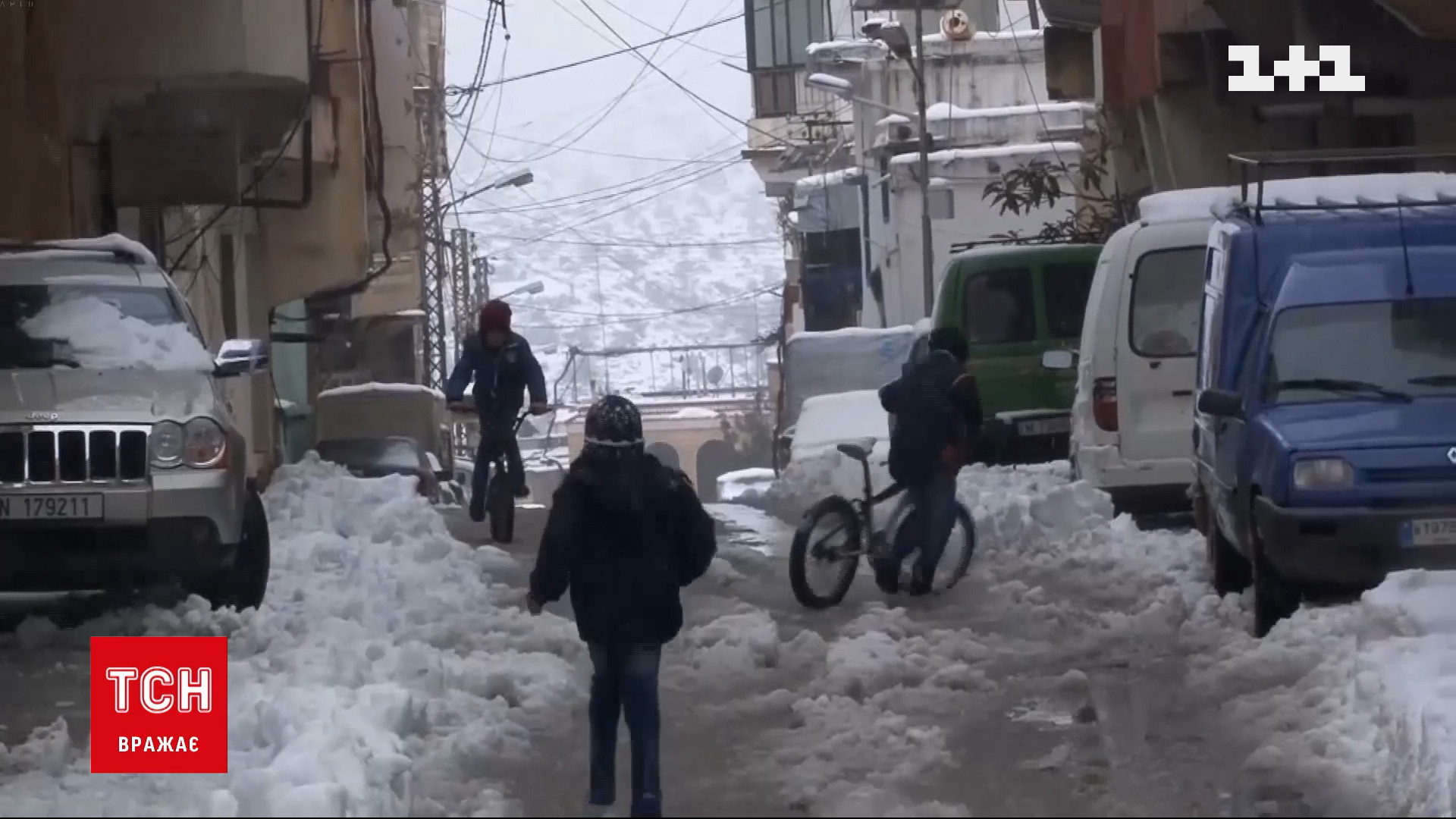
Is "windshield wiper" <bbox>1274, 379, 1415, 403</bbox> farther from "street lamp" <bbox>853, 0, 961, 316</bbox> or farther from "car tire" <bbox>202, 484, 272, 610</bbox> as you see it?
"street lamp" <bbox>853, 0, 961, 316</bbox>

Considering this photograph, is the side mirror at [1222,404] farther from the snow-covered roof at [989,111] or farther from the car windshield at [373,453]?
the snow-covered roof at [989,111]

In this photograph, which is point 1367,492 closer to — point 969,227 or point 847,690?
point 847,690

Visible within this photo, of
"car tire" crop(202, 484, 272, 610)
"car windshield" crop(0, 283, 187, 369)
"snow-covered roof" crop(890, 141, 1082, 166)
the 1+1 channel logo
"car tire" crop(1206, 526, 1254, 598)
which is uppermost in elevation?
"snow-covered roof" crop(890, 141, 1082, 166)

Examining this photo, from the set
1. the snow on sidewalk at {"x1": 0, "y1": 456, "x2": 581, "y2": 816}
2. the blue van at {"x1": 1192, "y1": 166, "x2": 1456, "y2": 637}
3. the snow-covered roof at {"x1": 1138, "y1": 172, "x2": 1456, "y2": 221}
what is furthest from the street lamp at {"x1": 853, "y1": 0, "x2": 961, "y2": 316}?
the blue van at {"x1": 1192, "y1": 166, "x2": 1456, "y2": 637}

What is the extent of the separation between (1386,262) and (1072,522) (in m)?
3.99

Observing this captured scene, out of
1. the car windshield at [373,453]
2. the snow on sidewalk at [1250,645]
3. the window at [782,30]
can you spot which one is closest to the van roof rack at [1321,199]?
the snow on sidewalk at [1250,645]

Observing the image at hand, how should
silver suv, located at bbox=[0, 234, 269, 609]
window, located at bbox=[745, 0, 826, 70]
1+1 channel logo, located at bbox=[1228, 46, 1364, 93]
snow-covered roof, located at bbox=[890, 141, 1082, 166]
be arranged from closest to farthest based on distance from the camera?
1. silver suv, located at bbox=[0, 234, 269, 609]
2. 1+1 channel logo, located at bbox=[1228, 46, 1364, 93]
3. snow-covered roof, located at bbox=[890, 141, 1082, 166]
4. window, located at bbox=[745, 0, 826, 70]

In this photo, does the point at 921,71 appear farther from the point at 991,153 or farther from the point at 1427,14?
the point at 1427,14

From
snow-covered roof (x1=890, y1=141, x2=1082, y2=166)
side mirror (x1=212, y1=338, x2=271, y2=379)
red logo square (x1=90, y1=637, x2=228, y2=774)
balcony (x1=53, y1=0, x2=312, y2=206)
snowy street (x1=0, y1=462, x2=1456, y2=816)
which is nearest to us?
snowy street (x1=0, y1=462, x2=1456, y2=816)

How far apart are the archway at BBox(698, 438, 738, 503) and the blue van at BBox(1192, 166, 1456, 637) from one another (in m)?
71.3

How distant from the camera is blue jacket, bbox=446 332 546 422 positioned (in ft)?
47.9

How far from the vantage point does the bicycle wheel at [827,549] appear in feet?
39.0

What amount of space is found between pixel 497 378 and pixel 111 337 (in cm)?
Answer: 360

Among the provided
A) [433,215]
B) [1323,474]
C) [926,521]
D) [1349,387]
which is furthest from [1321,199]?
[433,215]
